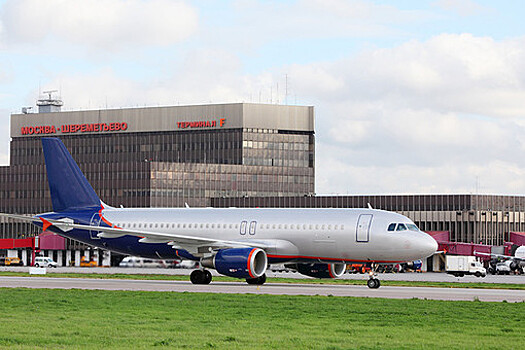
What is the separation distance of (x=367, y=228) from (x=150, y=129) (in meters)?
149

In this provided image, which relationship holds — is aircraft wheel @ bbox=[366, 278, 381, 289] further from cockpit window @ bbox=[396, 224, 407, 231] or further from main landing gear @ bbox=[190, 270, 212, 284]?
main landing gear @ bbox=[190, 270, 212, 284]

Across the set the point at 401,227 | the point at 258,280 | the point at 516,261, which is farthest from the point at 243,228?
the point at 516,261

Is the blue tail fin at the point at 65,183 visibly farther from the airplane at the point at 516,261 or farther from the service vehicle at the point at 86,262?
the service vehicle at the point at 86,262

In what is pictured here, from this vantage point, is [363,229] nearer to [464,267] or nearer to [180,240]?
[180,240]

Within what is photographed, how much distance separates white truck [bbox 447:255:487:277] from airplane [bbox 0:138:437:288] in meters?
36.3

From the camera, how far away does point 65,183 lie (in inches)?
2569

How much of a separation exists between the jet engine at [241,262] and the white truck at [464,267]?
40.8 m

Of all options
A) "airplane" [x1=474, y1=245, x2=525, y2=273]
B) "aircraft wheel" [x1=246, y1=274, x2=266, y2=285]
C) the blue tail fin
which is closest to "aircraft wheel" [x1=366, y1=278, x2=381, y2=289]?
"aircraft wheel" [x1=246, y1=274, x2=266, y2=285]

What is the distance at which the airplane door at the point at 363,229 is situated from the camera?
54.0 meters

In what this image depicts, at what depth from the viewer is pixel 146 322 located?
98.4ft

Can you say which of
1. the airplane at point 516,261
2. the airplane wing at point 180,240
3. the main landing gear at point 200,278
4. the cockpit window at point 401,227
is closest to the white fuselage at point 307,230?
the cockpit window at point 401,227

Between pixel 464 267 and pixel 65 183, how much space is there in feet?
143

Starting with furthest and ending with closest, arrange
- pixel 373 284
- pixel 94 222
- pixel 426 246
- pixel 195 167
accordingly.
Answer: pixel 195 167 → pixel 94 222 → pixel 426 246 → pixel 373 284

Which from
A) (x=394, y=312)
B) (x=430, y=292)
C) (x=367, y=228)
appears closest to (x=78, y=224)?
(x=367, y=228)
